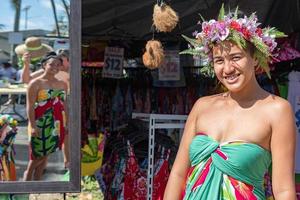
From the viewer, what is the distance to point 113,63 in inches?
230

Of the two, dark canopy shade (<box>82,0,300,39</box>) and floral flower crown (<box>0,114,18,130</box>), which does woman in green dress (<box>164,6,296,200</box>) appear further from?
dark canopy shade (<box>82,0,300,39</box>)

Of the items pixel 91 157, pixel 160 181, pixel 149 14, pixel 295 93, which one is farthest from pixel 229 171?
pixel 149 14

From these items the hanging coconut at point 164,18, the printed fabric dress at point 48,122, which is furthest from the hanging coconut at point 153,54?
the printed fabric dress at point 48,122

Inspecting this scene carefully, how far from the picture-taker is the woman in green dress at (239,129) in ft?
5.96

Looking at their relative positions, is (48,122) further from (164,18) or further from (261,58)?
(261,58)

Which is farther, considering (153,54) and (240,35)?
(153,54)

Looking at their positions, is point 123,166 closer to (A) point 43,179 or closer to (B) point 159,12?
(A) point 43,179

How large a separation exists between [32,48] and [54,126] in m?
0.47

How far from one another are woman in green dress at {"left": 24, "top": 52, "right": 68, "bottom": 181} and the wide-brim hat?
0.04 metres

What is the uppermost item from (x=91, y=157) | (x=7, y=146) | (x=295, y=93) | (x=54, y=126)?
(x=295, y=93)

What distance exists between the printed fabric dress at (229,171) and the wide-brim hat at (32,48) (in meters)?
1.47

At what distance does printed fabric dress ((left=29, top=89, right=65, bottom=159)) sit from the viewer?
3.06m

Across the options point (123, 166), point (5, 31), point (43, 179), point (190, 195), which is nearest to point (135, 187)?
point (123, 166)

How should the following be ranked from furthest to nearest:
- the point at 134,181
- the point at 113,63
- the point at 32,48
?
the point at 113,63 < the point at 134,181 < the point at 32,48
